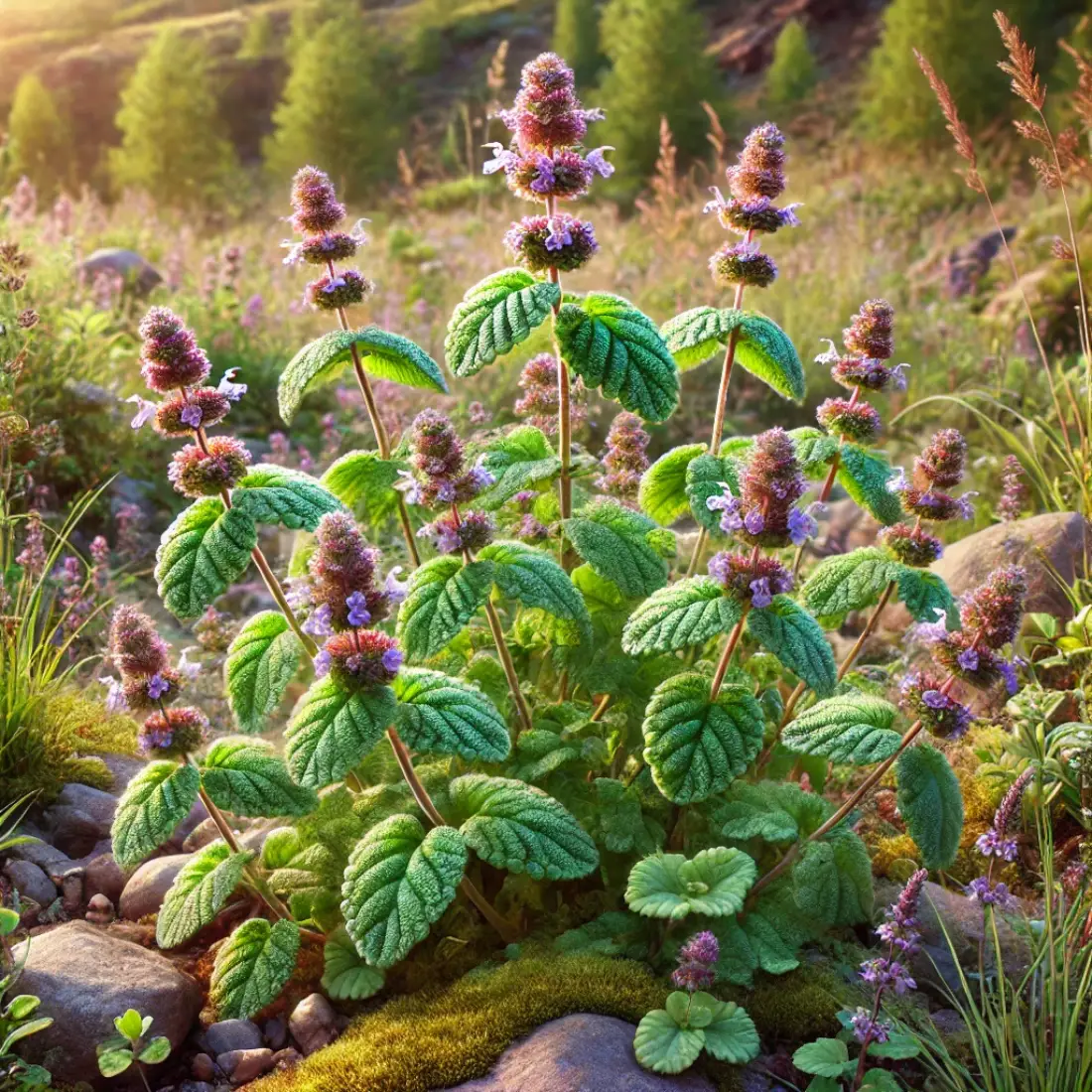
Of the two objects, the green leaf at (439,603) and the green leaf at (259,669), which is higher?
the green leaf at (439,603)

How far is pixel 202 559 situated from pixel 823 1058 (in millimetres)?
1598

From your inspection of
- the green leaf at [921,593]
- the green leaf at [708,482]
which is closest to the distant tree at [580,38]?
the green leaf at [708,482]

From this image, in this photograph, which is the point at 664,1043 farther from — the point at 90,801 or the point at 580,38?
the point at 580,38

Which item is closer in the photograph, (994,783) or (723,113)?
(994,783)

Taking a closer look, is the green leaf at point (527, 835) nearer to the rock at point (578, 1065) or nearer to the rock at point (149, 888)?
the rock at point (578, 1065)

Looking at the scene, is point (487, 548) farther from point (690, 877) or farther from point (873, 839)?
point (873, 839)

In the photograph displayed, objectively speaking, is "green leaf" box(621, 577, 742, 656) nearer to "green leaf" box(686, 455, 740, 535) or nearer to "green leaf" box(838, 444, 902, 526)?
"green leaf" box(686, 455, 740, 535)

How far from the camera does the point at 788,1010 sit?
2479 mm

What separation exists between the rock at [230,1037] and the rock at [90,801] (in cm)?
89

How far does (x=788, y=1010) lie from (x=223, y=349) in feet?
17.8

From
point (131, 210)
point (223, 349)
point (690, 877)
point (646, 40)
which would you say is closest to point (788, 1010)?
point (690, 877)

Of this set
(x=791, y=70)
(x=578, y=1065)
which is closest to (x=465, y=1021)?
(x=578, y=1065)

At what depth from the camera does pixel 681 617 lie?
215 cm

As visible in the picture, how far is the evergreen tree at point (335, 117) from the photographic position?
1862 centimetres
